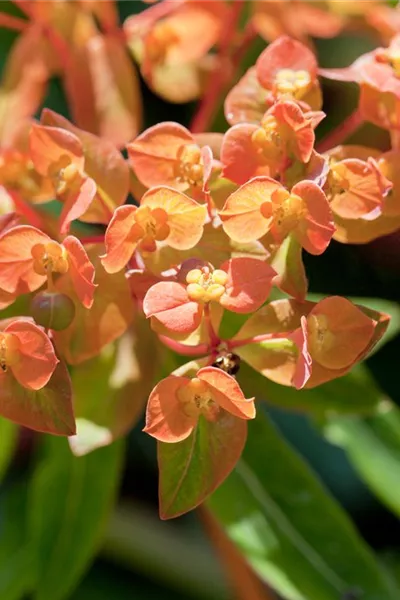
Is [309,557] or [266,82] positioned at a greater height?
[266,82]

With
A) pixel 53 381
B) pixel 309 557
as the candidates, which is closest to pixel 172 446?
pixel 53 381

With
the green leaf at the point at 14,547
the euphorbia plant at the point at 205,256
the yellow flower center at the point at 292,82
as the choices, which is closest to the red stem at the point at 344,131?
the euphorbia plant at the point at 205,256

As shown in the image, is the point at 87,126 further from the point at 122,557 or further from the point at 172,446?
the point at 122,557

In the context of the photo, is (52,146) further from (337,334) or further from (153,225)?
(337,334)

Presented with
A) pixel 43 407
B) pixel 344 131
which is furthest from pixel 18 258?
pixel 344 131

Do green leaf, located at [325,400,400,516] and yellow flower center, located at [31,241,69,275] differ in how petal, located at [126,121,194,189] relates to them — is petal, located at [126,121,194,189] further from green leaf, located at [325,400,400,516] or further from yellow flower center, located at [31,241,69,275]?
green leaf, located at [325,400,400,516]
